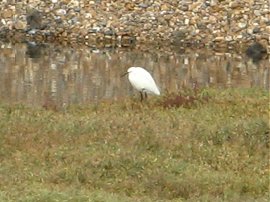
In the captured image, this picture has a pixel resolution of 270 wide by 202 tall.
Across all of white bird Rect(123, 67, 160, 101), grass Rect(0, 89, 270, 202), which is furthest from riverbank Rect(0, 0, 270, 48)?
grass Rect(0, 89, 270, 202)

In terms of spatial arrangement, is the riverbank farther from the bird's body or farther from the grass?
the grass

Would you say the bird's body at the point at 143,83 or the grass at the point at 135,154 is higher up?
the bird's body at the point at 143,83

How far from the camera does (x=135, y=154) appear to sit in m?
12.2

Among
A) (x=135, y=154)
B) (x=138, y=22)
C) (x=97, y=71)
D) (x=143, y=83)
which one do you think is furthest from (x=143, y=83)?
(x=138, y=22)

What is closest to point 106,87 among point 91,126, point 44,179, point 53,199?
point 91,126

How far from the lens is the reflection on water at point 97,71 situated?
2098 centimetres

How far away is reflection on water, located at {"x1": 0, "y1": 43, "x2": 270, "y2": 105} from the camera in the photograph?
21.0m

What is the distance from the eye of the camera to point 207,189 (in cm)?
1115

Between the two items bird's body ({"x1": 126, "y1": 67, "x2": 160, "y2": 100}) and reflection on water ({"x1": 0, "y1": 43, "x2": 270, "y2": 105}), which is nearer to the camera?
bird's body ({"x1": 126, "y1": 67, "x2": 160, "y2": 100})

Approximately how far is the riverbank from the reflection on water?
2.09 m

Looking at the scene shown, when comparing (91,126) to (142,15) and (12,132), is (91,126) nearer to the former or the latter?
(12,132)

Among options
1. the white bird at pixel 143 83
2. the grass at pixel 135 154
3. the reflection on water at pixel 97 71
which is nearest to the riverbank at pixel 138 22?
the reflection on water at pixel 97 71

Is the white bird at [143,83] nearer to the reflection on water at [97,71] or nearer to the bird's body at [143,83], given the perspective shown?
the bird's body at [143,83]

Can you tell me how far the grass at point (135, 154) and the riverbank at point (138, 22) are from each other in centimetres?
1868
